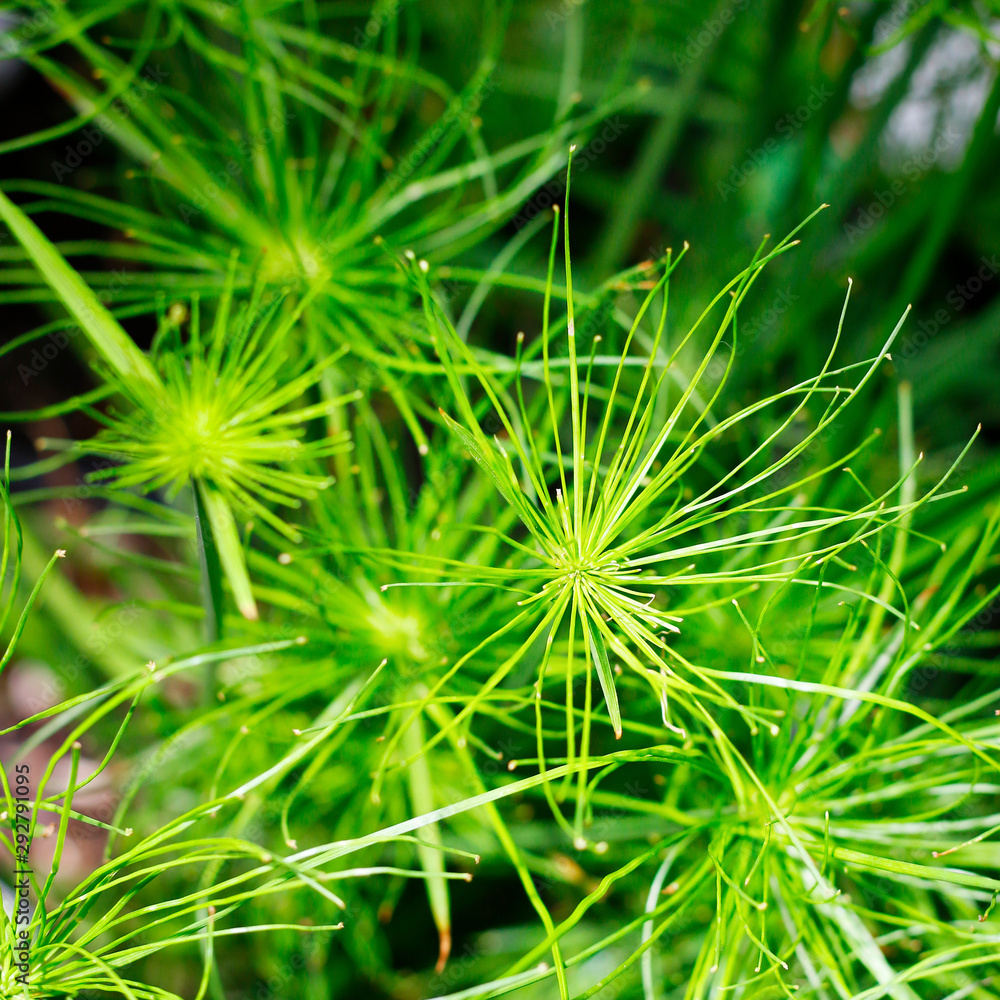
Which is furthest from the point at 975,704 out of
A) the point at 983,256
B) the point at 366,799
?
the point at 983,256

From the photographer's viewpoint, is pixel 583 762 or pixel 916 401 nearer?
pixel 583 762

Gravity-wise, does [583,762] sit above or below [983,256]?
below

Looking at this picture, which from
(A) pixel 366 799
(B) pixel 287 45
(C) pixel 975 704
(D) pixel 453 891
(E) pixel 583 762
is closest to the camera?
(E) pixel 583 762

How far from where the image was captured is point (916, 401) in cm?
80

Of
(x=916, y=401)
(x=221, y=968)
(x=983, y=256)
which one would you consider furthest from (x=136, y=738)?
(x=983, y=256)

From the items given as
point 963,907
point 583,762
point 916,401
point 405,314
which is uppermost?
point 405,314

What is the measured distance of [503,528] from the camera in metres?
0.56

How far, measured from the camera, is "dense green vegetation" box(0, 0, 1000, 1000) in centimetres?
44

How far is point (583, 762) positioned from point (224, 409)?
0.29 metres

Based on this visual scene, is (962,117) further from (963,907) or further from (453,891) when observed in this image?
(453,891)

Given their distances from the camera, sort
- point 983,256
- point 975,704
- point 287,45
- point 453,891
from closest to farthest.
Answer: point 975,704, point 453,891, point 287,45, point 983,256

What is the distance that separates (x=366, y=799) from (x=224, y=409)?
0.33 metres

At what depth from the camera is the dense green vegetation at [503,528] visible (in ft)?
1.43

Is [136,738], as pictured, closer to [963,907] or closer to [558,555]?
[558,555]
